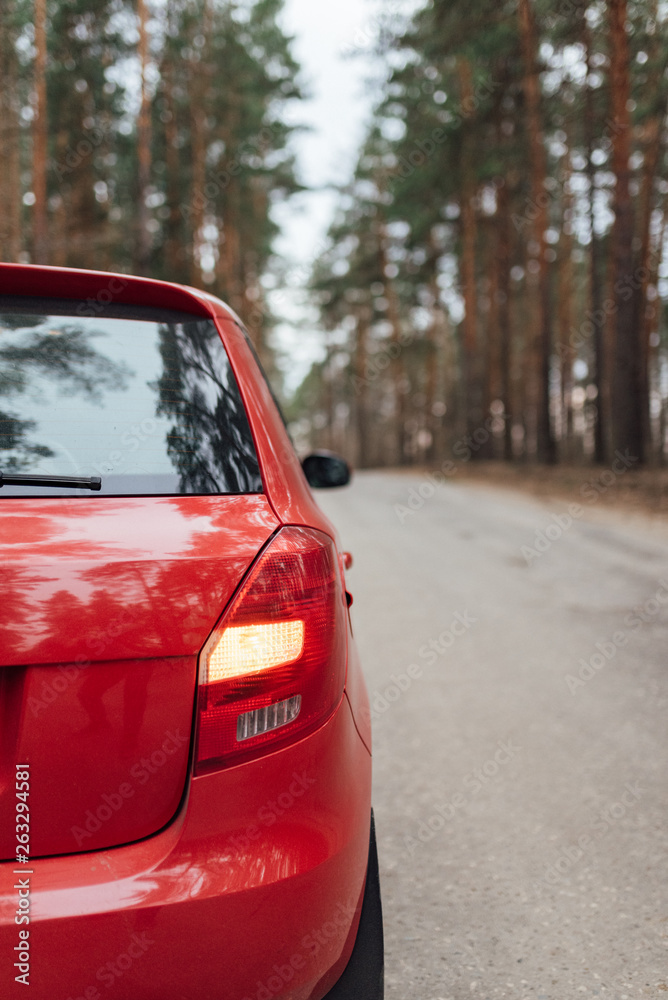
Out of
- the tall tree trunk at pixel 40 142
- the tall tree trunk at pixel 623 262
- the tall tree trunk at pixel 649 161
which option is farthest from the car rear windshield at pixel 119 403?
the tall tree trunk at pixel 40 142

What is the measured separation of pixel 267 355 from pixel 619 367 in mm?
27746

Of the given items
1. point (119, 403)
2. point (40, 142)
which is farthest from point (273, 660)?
point (40, 142)

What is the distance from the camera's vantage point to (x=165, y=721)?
4.74ft

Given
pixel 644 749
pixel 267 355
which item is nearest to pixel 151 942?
pixel 644 749

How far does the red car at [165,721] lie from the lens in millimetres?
1366

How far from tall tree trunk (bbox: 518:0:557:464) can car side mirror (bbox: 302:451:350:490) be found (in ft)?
60.5

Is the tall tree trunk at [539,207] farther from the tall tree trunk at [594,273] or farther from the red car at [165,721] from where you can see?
the red car at [165,721]

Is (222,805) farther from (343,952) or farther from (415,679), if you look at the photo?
(415,679)

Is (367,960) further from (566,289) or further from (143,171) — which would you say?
(566,289)

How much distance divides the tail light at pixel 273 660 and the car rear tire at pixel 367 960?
20.2 inches

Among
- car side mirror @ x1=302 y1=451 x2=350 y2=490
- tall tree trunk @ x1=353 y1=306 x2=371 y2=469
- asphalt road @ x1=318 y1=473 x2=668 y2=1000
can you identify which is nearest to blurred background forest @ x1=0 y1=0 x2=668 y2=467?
tall tree trunk @ x1=353 y1=306 x2=371 y2=469

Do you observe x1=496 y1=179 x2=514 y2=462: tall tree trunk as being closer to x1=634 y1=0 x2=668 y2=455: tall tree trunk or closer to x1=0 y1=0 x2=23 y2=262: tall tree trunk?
x1=634 y1=0 x2=668 y2=455: tall tree trunk

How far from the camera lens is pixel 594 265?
21406 mm

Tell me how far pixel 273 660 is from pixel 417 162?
84.8ft
